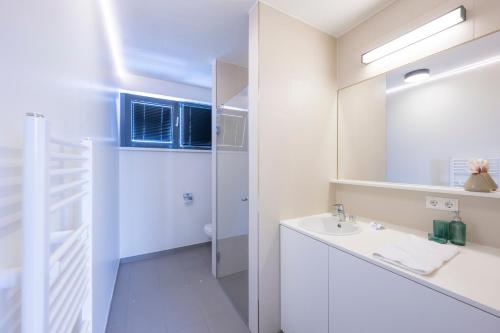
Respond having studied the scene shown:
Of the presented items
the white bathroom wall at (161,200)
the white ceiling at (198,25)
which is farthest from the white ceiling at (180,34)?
the white bathroom wall at (161,200)

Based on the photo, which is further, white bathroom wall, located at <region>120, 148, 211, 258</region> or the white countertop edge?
white bathroom wall, located at <region>120, 148, 211, 258</region>

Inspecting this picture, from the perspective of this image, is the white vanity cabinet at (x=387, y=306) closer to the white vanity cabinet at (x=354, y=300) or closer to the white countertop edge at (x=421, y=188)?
the white vanity cabinet at (x=354, y=300)

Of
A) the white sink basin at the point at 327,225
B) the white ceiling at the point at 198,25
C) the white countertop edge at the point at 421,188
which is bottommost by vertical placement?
the white sink basin at the point at 327,225

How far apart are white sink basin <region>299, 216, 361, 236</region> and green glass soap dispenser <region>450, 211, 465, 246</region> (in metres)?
0.53

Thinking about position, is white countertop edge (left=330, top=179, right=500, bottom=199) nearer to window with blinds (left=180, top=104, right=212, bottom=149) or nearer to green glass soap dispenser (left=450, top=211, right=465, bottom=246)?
green glass soap dispenser (left=450, top=211, right=465, bottom=246)

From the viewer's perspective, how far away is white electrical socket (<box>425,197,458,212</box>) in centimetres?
127

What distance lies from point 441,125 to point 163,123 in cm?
311

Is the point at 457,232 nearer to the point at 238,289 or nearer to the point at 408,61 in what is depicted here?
the point at 408,61

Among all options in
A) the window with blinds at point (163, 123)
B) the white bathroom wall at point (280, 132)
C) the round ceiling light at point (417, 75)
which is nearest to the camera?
the round ceiling light at point (417, 75)

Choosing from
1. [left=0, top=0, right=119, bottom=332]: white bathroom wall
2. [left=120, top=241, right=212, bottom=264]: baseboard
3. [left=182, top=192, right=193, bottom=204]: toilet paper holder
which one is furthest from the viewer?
[left=182, top=192, right=193, bottom=204]: toilet paper holder

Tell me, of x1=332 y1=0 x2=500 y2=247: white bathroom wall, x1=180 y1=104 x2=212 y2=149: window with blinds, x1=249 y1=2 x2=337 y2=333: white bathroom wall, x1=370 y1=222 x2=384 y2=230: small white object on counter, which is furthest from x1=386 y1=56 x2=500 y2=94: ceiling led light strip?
x1=180 y1=104 x2=212 y2=149: window with blinds

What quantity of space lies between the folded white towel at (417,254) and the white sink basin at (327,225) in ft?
1.41

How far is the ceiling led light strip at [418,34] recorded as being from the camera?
122 centimetres

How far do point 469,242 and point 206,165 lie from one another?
9.51ft
